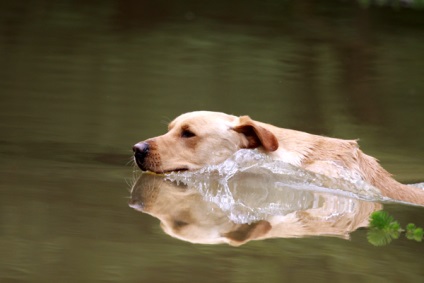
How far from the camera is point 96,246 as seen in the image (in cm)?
612

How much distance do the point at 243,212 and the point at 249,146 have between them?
4.35 ft

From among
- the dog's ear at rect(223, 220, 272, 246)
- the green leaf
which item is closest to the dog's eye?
the dog's ear at rect(223, 220, 272, 246)

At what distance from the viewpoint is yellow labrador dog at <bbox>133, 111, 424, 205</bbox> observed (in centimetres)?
848

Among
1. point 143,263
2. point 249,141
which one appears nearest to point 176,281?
point 143,263

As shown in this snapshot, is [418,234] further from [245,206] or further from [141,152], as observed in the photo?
[141,152]

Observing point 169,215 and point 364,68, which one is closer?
point 169,215

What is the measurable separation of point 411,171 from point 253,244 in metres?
4.48

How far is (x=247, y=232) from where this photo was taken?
6766 millimetres

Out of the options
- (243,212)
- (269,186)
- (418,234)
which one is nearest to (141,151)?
(269,186)

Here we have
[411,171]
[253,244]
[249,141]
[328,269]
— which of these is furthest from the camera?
[411,171]

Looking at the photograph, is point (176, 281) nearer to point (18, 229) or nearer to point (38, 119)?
point (18, 229)

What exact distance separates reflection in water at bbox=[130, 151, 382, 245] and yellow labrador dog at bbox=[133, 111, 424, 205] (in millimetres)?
121

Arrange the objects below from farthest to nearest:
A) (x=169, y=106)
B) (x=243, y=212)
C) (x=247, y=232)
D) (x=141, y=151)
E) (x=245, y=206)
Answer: (x=169, y=106)
(x=141, y=151)
(x=245, y=206)
(x=243, y=212)
(x=247, y=232)

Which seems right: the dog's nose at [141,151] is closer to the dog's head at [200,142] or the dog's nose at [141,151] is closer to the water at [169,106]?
the dog's head at [200,142]
